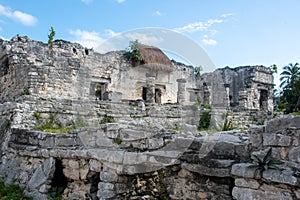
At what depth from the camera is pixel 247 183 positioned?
3.34 metres

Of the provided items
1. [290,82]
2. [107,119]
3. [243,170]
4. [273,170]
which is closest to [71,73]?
[107,119]

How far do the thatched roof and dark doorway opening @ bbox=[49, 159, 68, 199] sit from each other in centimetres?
1261

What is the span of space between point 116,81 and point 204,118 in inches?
343

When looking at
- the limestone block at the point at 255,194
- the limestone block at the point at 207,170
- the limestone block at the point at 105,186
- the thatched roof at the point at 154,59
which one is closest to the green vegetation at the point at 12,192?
the limestone block at the point at 105,186

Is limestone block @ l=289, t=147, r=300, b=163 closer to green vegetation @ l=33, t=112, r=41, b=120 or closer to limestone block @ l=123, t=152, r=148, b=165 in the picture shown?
limestone block @ l=123, t=152, r=148, b=165

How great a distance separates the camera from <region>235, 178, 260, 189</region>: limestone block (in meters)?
3.27

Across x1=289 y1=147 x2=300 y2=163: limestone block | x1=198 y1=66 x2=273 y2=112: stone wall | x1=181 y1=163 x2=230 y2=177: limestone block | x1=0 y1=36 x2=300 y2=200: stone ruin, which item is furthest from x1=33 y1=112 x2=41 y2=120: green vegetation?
x1=198 y1=66 x2=273 y2=112: stone wall

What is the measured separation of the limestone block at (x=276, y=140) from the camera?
10.4 ft

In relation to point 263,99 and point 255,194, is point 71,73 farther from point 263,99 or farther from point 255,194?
point 263,99

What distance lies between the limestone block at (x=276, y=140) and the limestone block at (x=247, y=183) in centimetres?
49

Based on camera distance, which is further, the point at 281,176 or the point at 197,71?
the point at 197,71

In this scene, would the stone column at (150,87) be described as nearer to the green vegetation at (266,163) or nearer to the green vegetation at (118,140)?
the green vegetation at (118,140)

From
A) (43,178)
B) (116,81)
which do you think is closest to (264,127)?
(43,178)

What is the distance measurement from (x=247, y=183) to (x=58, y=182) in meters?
3.64
